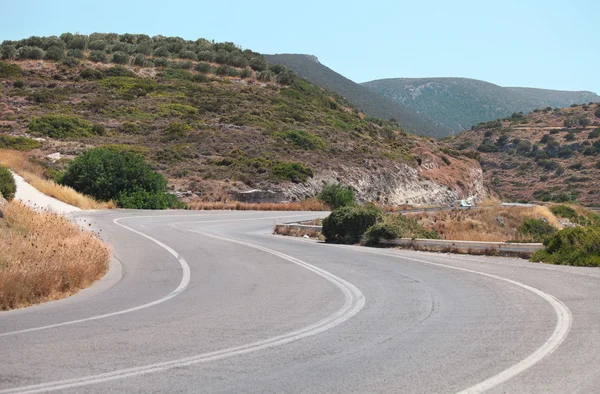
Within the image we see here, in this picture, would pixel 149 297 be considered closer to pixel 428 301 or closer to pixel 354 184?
pixel 428 301

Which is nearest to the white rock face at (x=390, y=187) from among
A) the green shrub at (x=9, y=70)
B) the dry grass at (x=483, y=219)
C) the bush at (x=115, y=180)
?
the bush at (x=115, y=180)

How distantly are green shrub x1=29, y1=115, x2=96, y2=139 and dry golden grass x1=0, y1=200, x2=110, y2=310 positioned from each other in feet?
136

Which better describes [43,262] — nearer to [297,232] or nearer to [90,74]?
[297,232]

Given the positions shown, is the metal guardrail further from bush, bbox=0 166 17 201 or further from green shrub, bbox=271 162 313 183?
green shrub, bbox=271 162 313 183

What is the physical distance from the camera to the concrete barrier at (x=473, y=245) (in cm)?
1636

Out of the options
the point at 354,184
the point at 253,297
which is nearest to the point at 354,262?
the point at 253,297

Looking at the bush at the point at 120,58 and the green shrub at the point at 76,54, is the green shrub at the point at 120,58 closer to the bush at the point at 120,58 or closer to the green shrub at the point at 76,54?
the bush at the point at 120,58

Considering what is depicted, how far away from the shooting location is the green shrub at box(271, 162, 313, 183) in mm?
50531

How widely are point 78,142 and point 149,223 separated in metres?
27.9

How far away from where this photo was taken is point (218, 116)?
6675cm

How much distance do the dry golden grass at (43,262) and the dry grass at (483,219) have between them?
760 inches

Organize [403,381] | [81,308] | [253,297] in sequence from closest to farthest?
[403,381] < [81,308] < [253,297]

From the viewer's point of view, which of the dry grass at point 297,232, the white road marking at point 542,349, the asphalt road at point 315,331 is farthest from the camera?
the dry grass at point 297,232

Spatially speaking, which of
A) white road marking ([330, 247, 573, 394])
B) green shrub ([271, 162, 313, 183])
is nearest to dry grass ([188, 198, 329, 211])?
green shrub ([271, 162, 313, 183])
